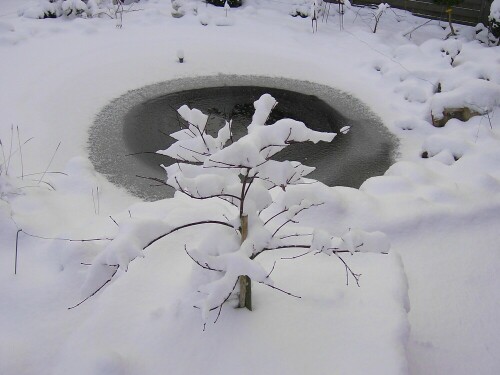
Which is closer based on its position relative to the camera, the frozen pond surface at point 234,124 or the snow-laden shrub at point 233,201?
the snow-laden shrub at point 233,201

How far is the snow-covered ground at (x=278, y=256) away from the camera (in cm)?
261

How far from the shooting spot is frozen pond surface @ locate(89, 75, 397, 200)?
5.23 metres

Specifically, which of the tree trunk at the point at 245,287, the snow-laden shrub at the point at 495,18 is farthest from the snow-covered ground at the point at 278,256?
the snow-laden shrub at the point at 495,18

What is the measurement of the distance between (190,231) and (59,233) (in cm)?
106

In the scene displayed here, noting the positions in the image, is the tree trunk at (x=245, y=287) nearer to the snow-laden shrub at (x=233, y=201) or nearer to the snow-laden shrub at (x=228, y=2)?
the snow-laden shrub at (x=233, y=201)

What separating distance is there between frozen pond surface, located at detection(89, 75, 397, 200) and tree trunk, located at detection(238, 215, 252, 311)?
7.23ft

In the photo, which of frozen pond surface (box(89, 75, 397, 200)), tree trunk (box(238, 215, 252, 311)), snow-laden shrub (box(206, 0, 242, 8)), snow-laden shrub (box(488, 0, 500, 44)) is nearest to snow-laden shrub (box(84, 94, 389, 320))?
tree trunk (box(238, 215, 252, 311))

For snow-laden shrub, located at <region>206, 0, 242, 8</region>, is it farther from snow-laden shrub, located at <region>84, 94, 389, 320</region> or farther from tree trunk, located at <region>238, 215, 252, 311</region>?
tree trunk, located at <region>238, 215, 252, 311</region>

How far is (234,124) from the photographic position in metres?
6.21

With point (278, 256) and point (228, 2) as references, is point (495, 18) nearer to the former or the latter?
point (228, 2)

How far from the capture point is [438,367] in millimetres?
2869

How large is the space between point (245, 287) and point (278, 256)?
2.37 feet

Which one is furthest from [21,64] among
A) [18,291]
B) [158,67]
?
[18,291]

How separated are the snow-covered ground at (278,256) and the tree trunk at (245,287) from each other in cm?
5
